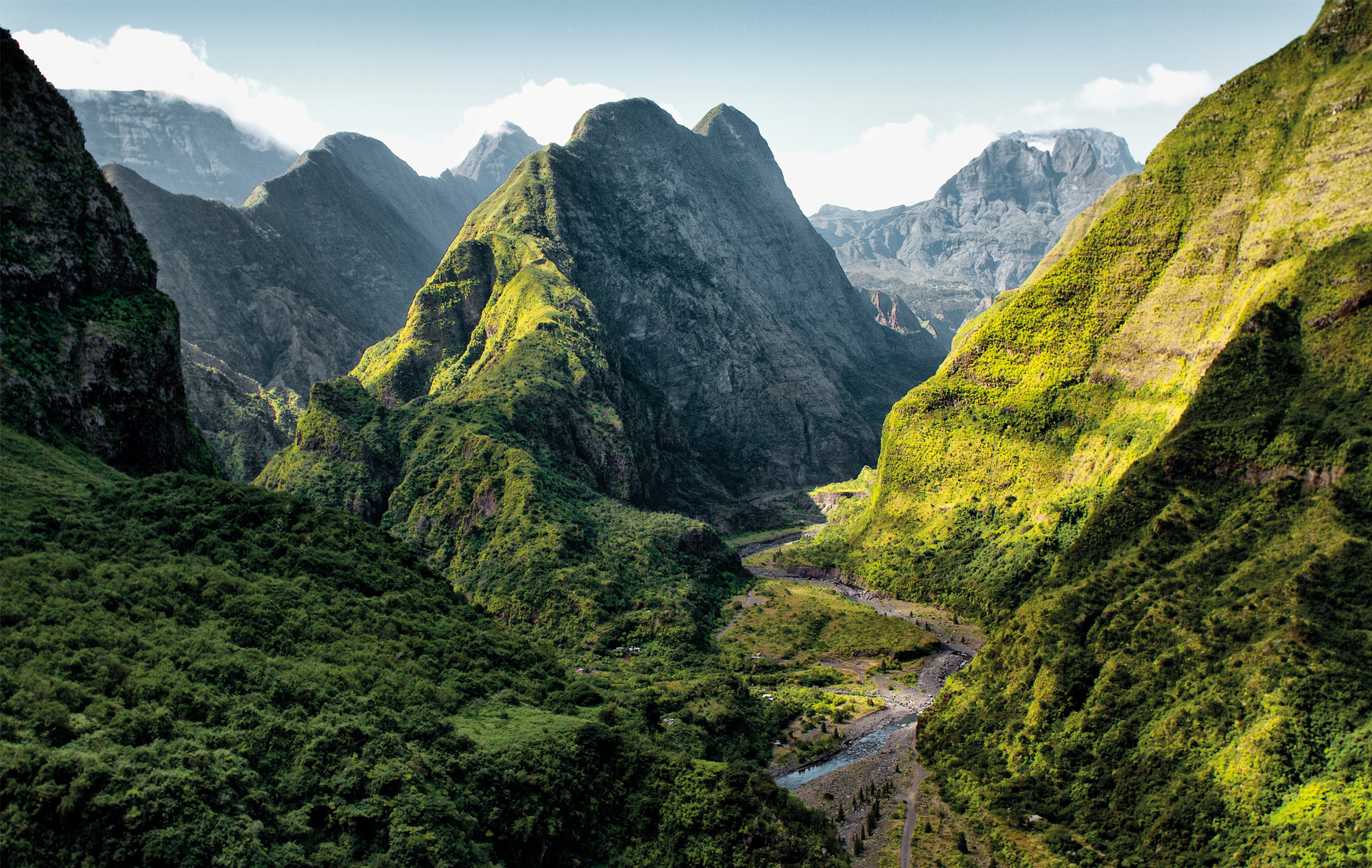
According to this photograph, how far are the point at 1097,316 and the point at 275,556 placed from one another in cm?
11023

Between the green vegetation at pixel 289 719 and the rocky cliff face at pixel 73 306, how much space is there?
7.34m

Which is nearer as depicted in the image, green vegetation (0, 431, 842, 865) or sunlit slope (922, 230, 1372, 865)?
green vegetation (0, 431, 842, 865)

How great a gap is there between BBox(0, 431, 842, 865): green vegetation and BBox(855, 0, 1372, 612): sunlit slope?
61012 mm

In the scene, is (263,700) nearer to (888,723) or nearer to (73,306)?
(73,306)

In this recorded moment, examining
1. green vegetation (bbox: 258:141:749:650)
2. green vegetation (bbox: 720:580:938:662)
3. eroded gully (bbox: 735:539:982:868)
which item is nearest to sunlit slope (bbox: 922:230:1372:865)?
eroded gully (bbox: 735:539:982:868)

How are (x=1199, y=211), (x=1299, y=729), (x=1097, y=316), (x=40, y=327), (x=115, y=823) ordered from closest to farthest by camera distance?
(x=115, y=823)
(x=1299, y=729)
(x=40, y=327)
(x=1199, y=211)
(x=1097, y=316)

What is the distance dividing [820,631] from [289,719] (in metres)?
83.6

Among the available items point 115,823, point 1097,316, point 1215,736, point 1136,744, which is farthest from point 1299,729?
point 1097,316

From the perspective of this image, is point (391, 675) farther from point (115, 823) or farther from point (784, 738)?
point (784, 738)

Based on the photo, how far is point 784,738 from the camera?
8888 centimetres

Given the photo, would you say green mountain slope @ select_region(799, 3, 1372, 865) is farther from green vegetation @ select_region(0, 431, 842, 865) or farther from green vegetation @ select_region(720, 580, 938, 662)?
green vegetation @ select_region(0, 431, 842, 865)

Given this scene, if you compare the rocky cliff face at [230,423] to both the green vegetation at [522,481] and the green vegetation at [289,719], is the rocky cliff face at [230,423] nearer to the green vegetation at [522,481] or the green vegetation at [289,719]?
the green vegetation at [522,481]

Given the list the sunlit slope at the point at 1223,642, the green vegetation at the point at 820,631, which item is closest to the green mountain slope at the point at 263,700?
the sunlit slope at the point at 1223,642

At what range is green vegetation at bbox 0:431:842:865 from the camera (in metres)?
39.1
